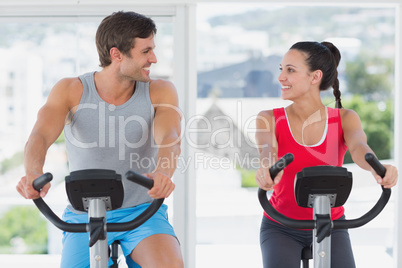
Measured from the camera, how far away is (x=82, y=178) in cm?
166

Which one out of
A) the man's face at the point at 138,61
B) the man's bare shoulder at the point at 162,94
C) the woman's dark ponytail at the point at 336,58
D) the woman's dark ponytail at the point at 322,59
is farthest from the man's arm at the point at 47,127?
the woman's dark ponytail at the point at 336,58

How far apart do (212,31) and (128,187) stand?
4.11m

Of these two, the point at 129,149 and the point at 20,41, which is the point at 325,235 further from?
the point at 20,41

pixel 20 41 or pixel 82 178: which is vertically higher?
pixel 20 41

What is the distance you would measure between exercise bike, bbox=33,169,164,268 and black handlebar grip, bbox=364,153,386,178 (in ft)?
2.38

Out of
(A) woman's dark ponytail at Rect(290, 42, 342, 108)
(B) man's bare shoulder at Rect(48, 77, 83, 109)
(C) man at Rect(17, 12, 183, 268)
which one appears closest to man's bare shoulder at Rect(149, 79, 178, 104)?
(C) man at Rect(17, 12, 183, 268)

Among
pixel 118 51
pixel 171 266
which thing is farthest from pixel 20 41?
pixel 171 266

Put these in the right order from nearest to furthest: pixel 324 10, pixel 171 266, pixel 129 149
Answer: pixel 171 266
pixel 129 149
pixel 324 10

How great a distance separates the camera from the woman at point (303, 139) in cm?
218

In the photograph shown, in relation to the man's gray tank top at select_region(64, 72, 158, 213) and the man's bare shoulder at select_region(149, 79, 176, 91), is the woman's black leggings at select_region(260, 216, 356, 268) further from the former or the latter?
the man's bare shoulder at select_region(149, 79, 176, 91)

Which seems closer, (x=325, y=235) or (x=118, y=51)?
(x=325, y=235)

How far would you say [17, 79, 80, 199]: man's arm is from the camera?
6.52ft

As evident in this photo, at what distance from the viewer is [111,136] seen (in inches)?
87.4

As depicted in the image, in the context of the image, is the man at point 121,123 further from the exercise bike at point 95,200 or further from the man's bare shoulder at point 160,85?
the exercise bike at point 95,200
